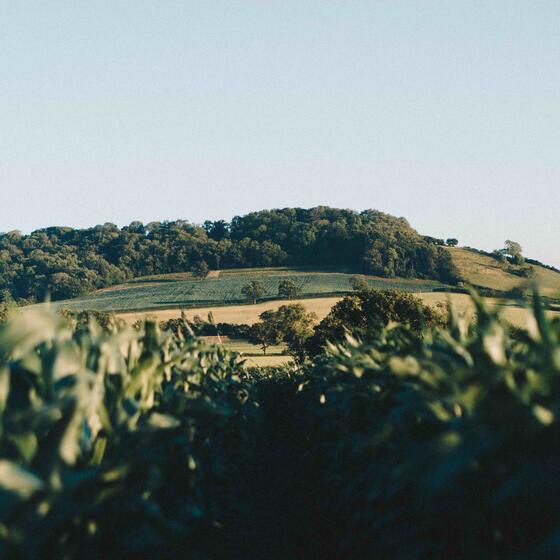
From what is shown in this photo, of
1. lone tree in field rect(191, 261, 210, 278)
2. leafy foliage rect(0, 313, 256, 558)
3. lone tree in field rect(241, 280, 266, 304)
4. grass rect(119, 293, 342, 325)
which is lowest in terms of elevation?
leafy foliage rect(0, 313, 256, 558)

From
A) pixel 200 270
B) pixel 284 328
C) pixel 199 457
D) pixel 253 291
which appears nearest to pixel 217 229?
pixel 200 270

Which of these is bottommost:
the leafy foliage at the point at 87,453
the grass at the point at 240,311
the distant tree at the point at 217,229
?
the leafy foliage at the point at 87,453

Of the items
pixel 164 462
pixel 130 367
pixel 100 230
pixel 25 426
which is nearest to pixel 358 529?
pixel 164 462

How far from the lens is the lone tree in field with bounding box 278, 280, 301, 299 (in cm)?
7600

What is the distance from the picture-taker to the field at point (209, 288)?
248ft

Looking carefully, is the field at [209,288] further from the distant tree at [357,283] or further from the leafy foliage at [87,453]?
the leafy foliage at [87,453]

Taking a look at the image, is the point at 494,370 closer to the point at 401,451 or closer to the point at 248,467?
the point at 401,451

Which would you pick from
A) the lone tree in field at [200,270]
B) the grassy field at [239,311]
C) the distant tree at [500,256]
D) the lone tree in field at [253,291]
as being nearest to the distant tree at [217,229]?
the lone tree in field at [200,270]

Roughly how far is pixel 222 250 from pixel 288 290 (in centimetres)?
2631

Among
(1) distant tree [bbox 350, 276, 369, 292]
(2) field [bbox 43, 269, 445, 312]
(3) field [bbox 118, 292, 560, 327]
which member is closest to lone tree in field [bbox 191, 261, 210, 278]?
(2) field [bbox 43, 269, 445, 312]

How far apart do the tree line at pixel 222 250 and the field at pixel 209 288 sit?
376cm

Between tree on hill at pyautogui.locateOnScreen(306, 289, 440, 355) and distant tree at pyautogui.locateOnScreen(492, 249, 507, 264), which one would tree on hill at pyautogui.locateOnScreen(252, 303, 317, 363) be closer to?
tree on hill at pyautogui.locateOnScreen(306, 289, 440, 355)

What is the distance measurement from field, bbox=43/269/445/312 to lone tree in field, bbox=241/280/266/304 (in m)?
0.90

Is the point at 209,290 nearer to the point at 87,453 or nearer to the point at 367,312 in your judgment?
the point at 367,312
